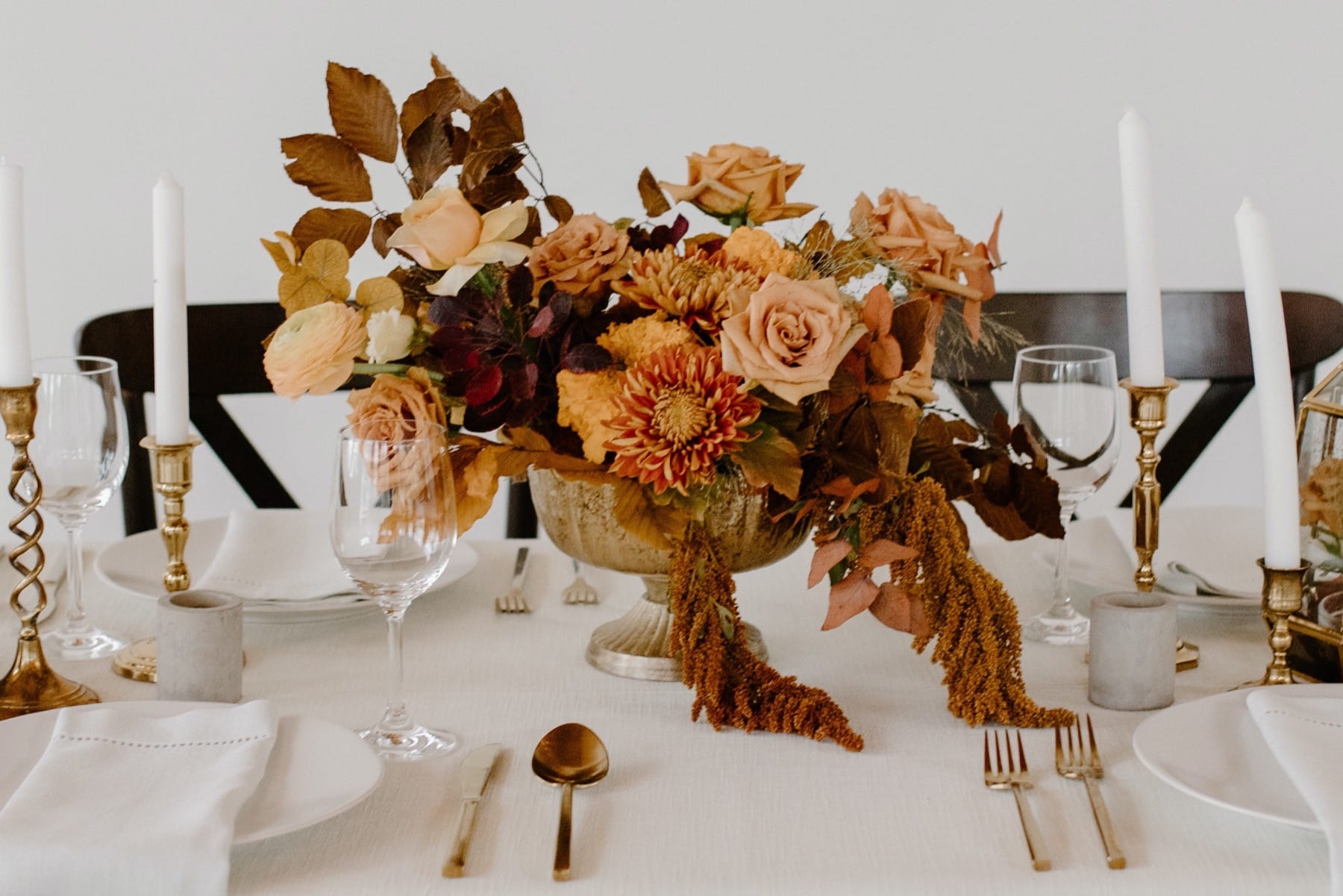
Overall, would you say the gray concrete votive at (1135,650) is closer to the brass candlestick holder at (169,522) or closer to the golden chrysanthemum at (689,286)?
the golden chrysanthemum at (689,286)

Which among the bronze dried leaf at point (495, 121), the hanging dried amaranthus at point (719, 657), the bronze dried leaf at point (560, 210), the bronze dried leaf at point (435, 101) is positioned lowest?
the hanging dried amaranthus at point (719, 657)

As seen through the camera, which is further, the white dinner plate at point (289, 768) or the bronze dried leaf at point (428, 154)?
the bronze dried leaf at point (428, 154)

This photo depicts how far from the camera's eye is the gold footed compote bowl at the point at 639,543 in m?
1.07

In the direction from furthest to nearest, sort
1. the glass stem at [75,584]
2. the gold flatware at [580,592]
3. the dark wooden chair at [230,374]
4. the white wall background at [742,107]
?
the white wall background at [742,107] < the dark wooden chair at [230,374] < the gold flatware at [580,592] < the glass stem at [75,584]

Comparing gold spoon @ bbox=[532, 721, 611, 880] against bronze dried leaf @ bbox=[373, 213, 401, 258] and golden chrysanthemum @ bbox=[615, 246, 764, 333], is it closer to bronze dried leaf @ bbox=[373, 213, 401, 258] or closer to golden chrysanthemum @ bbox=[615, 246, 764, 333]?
golden chrysanthemum @ bbox=[615, 246, 764, 333]

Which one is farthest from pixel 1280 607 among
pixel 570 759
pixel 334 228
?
pixel 334 228

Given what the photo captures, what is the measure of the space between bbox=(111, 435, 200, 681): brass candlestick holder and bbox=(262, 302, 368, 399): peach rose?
0.15 m

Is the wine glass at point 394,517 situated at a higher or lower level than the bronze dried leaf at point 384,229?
lower

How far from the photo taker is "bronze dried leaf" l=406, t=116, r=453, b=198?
106 cm

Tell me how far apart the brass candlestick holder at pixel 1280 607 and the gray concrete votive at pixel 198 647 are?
2.47 feet

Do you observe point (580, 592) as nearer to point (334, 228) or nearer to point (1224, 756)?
point (334, 228)

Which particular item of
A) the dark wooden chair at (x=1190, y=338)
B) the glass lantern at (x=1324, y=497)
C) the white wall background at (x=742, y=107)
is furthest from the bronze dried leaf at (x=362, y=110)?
the white wall background at (x=742, y=107)

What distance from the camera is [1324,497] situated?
1044 mm

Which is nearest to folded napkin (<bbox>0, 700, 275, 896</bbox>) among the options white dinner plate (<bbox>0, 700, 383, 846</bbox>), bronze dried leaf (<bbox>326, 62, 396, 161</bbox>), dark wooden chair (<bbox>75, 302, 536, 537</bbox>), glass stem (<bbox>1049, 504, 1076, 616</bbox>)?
white dinner plate (<bbox>0, 700, 383, 846</bbox>)
